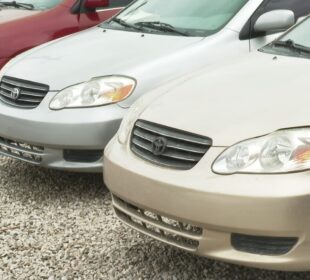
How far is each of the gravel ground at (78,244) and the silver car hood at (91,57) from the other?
857mm

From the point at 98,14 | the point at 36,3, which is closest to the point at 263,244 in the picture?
the point at 98,14

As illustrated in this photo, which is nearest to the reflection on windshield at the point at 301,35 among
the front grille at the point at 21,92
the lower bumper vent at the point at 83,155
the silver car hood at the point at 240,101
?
the silver car hood at the point at 240,101

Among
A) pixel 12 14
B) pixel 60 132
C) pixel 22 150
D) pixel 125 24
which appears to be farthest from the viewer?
pixel 12 14

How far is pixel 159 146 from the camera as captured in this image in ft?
9.98

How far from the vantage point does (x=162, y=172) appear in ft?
9.61

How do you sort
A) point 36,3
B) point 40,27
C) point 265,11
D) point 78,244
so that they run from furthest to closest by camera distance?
point 36,3 < point 40,27 < point 265,11 < point 78,244

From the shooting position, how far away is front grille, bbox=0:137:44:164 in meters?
4.37

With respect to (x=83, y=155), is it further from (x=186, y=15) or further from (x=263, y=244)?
(x=263, y=244)

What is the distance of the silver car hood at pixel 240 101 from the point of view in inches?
110

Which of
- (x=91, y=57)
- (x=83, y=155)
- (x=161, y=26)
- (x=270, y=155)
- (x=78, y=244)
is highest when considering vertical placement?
(x=270, y=155)

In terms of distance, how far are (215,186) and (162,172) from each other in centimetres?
33

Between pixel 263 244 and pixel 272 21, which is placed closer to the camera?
pixel 263 244

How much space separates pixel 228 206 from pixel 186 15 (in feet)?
8.40

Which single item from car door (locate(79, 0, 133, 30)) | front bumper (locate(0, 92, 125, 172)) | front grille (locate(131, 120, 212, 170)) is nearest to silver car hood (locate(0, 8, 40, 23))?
car door (locate(79, 0, 133, 30))
